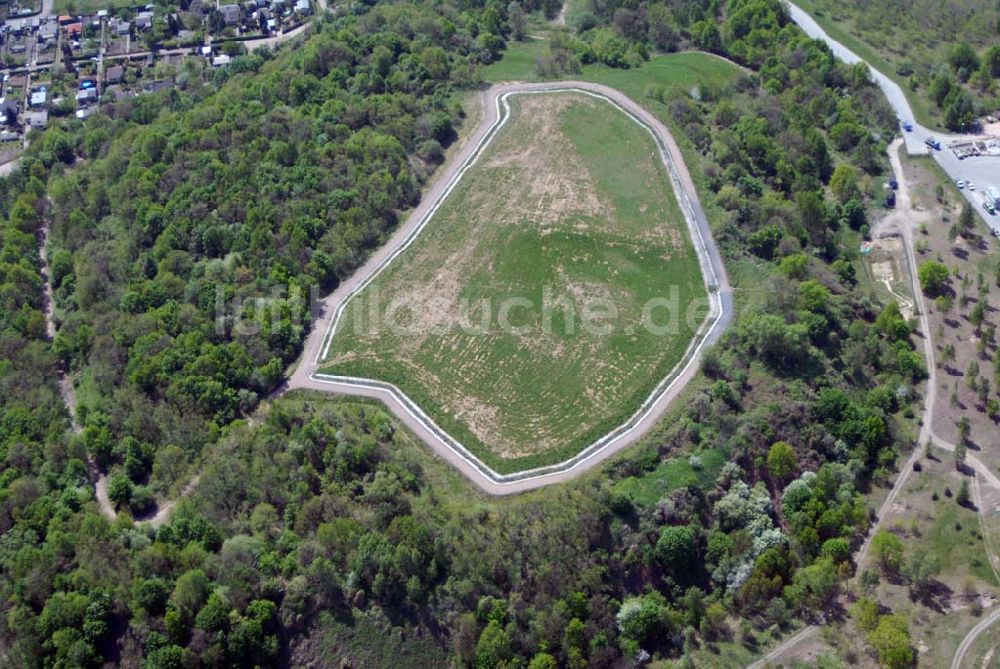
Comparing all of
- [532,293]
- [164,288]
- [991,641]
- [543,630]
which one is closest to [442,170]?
[532,293]

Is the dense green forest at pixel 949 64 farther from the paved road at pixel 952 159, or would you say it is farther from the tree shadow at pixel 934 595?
the tree shadow at pixel 934 595

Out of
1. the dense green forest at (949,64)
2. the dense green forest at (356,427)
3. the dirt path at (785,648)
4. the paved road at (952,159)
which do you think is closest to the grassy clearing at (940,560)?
the dense green forest at (356,427)

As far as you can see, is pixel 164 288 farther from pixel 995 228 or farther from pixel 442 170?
pixel 995 228

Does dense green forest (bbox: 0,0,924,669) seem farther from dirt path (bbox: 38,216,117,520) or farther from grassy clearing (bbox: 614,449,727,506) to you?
dirt path (bbox: 38,216,117,520)

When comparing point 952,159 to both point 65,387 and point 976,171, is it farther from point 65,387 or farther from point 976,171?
point 65,387

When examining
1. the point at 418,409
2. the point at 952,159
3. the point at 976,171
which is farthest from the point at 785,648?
the point at 952,159

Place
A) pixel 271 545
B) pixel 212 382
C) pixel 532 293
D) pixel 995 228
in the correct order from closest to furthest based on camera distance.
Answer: pixel 271 545 → pixel 212 382 → pixel 532 293 → pixel 995 228
